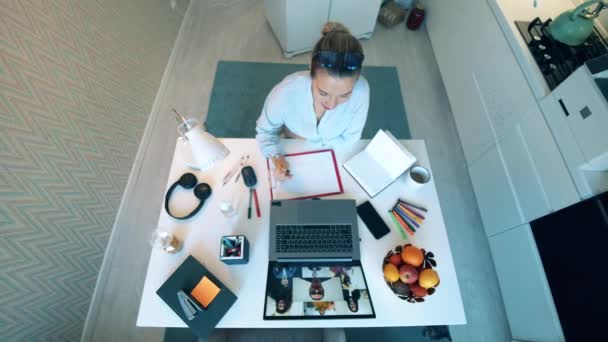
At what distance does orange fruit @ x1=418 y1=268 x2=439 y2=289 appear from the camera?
977 millimetres

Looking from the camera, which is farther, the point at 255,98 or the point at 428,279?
the point at 255,98

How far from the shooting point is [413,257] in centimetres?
102

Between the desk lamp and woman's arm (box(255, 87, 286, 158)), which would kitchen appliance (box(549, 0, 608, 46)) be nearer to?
woman's arm (box(255, 87, 286, 158))

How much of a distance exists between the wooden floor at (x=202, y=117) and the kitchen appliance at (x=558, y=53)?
81cm

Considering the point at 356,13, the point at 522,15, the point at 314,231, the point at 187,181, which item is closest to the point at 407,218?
the point at 314,231

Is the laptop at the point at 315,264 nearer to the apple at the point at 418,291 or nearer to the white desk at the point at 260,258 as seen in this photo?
the white desk at the point at 260,258

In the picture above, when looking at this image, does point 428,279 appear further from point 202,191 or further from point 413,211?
point 202,191

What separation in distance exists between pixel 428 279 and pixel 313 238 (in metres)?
0.42

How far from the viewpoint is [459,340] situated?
5.48 ft

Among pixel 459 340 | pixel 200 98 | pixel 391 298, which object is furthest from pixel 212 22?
pixel 459 340

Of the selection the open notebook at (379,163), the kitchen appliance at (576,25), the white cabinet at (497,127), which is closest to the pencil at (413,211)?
the open notebook at (379,163)

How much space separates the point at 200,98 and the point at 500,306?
2600 mm

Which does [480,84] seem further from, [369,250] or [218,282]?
[218,282]

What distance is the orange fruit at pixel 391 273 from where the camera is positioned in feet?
3.33
